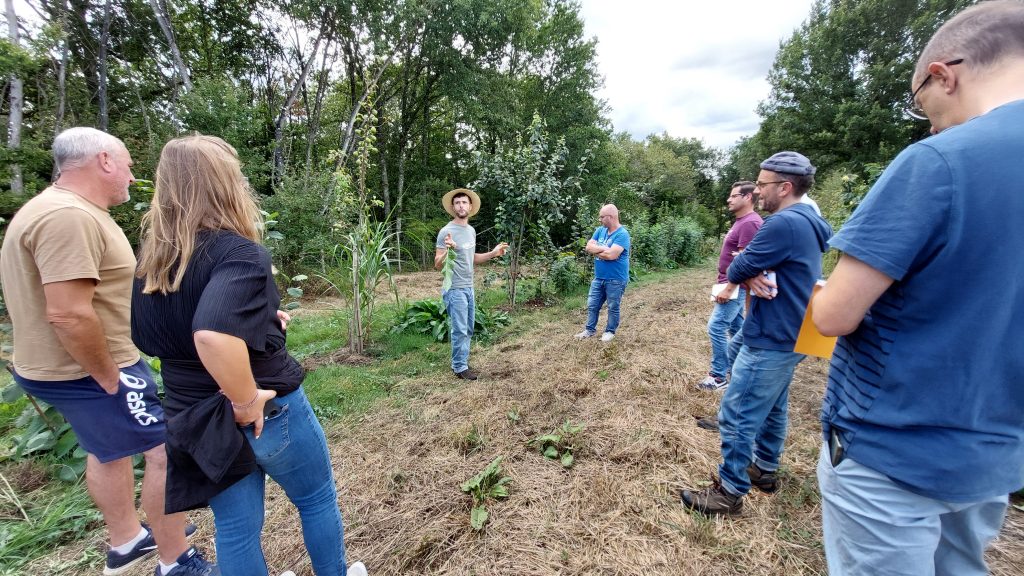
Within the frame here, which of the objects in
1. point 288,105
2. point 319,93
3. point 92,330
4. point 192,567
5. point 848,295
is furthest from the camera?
point 319,93

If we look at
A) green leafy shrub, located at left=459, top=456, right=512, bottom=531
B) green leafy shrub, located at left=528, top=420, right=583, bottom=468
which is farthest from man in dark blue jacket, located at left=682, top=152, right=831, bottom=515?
green leafy shrub, located at left=459, top=456, right=512, bottom=531

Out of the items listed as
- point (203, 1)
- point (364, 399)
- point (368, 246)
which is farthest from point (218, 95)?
point (364, 399)

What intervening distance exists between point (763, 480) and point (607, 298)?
3.13 metres

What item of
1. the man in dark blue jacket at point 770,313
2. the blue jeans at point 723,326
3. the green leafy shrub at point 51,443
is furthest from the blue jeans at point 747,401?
the green leafy shrub at point 51,443

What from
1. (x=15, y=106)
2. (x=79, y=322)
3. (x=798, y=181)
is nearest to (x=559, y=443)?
(x=798, y=181)

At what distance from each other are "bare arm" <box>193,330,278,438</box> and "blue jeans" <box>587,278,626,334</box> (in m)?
4.46

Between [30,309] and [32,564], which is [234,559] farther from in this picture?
[32,564]

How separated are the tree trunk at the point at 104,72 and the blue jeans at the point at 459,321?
10702mm

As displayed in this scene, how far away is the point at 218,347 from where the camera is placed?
1.12 m

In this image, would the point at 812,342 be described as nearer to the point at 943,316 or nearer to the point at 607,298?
the point at 943,316

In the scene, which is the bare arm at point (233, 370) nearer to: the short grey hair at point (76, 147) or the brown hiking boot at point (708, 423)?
the short grey hair at point (76, 147)

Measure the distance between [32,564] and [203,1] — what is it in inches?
660

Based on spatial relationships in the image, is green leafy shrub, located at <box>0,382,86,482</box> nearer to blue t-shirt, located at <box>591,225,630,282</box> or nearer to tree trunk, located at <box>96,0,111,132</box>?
blue t-shirt, located at <box>591,225,630,282</box>

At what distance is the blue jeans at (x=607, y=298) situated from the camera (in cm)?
513
